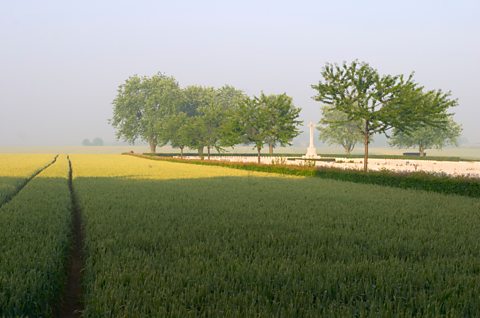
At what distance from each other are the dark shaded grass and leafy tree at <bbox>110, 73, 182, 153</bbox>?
79.7 m

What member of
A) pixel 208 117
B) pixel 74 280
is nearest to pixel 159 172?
pixel 74 280

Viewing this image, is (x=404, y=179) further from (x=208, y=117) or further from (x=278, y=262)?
(x=208, y=117)

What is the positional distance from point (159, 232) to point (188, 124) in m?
60.7

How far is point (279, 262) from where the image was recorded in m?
6.23

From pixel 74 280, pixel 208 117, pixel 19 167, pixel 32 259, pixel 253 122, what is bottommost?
pixel 74 280

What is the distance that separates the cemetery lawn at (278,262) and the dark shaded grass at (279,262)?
0.02m

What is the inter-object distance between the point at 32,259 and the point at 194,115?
3620 inches

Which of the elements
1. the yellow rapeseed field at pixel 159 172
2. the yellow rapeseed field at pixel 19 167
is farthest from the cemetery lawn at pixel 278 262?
the yellow rapeseed field at pixel 19 167

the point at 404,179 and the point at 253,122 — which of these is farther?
the point at 253,122

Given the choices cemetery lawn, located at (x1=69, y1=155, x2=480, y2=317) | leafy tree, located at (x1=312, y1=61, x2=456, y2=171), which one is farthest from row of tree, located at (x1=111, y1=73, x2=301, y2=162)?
cemetery lawn, located at (x1=69, y1=155, x2=480, y2=317)

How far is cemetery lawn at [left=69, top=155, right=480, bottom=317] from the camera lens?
462 centimetres

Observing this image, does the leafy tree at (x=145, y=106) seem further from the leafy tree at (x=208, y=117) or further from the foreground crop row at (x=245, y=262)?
the foreground crop row at (x=245, y=262)

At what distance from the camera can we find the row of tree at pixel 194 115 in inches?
1928

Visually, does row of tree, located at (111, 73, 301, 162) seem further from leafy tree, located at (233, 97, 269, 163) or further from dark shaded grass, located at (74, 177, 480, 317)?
dark shaded grass, located at (74, 177, 480, 317)
